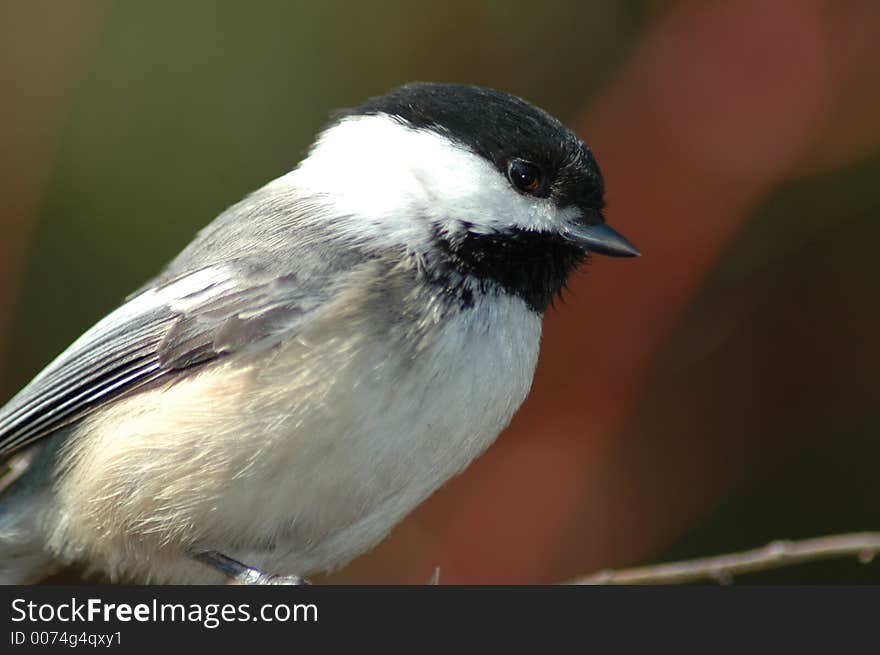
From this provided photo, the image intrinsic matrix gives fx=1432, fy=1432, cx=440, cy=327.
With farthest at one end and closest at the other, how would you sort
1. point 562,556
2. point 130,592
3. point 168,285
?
point 562,556
point 168,285
point 130,592

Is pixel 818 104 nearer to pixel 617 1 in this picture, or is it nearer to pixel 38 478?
pixel 617 1

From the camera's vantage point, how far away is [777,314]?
3.06 meters

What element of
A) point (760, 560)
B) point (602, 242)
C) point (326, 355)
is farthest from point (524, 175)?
point (760, 560)

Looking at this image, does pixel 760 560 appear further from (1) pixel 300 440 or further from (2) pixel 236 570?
(2) pixel 236 570

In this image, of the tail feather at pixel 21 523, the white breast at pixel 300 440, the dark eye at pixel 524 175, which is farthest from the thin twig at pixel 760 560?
the tail feather at pixel 21 523

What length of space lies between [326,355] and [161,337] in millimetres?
368

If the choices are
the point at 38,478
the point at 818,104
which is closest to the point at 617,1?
the point at 818,104

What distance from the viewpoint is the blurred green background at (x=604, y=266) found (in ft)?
9.83

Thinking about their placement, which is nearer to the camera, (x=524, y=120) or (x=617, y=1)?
(x=524, y=120)

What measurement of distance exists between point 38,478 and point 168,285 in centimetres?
46

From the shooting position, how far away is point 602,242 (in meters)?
2.61

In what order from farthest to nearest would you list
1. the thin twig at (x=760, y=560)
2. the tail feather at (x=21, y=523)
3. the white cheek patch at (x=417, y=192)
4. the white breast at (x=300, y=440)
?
the tail feather at (x=21, y=523) < the white cheek patch at (x=417, y=192) < the white breast at (x=300, y=440) < the thin twig at (x=760, y=560)

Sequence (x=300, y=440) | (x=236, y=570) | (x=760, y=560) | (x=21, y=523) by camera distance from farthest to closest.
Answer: (x=21, y=523) < (x=236, y=570) < (x=300, y=440) < (x=760, y=560)

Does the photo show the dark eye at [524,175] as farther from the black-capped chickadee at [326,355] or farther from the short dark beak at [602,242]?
the short dark beak at [602,242]
